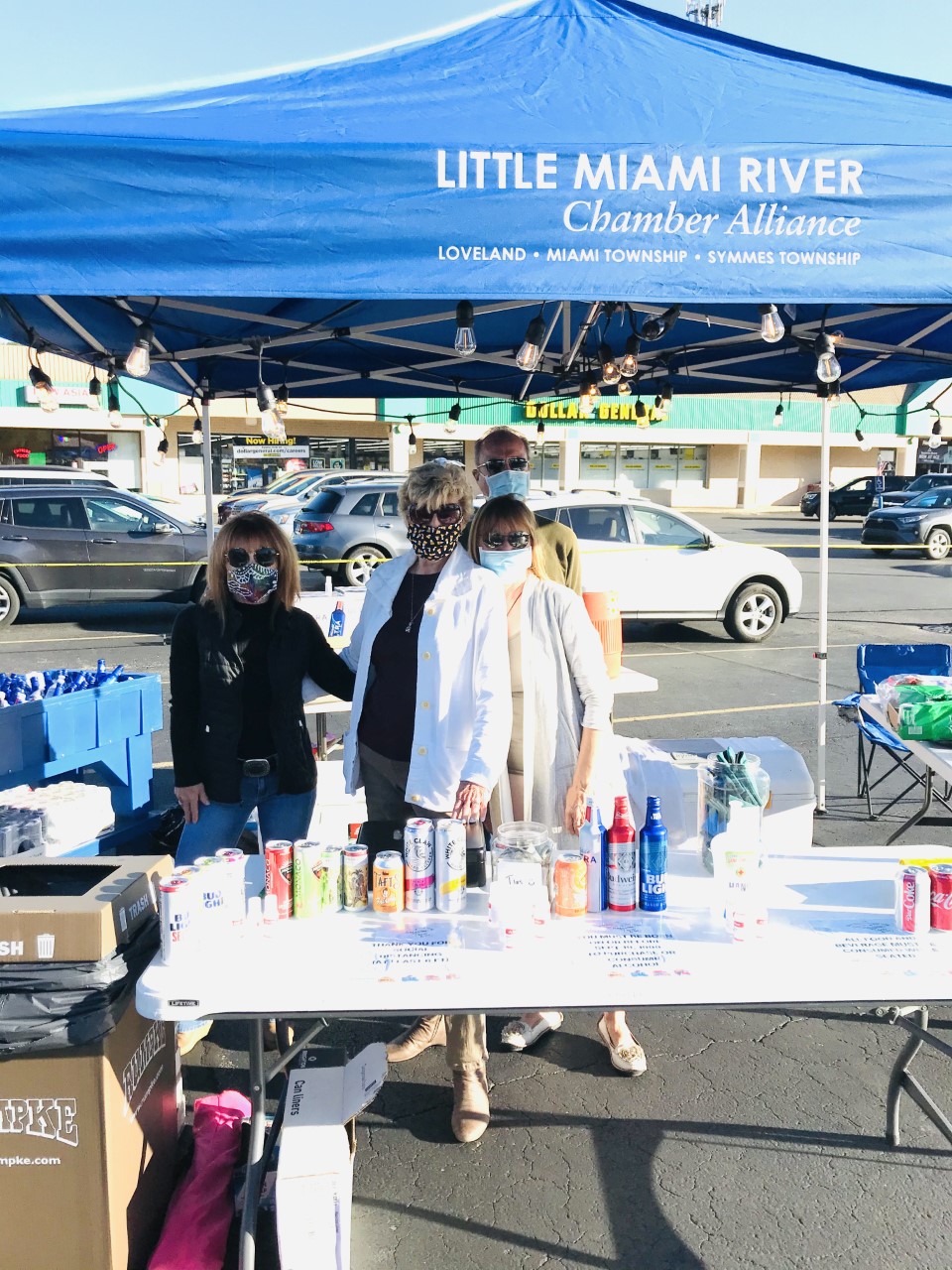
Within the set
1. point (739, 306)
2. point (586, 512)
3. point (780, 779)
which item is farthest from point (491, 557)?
point (586, 512)

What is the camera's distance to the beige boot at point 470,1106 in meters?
2.93

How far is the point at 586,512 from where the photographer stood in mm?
11094

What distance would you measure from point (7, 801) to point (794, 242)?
3.57 meters

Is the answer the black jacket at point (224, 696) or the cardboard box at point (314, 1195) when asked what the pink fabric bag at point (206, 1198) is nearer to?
the cardboard box at point (314, 1195)

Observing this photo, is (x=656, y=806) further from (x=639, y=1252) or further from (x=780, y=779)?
(x=780, y=779)

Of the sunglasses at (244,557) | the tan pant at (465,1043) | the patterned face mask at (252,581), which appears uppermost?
the sunglasses at (244,557)

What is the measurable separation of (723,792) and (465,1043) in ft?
3.65

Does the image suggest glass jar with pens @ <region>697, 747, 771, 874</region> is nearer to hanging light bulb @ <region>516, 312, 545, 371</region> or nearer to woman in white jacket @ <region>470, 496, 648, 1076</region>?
woman in white jacket @ <region>470, 496, 648, 1076</region>

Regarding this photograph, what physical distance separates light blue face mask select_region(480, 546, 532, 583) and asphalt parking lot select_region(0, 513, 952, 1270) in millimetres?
1434

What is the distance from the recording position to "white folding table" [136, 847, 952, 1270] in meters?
2.19

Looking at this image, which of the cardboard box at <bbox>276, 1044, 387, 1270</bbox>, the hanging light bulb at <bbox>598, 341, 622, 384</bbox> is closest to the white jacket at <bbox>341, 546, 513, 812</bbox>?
the cardboard box at <bbox>276, 1044, 387, 1270</bbox>

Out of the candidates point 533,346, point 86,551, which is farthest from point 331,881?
point 86,551

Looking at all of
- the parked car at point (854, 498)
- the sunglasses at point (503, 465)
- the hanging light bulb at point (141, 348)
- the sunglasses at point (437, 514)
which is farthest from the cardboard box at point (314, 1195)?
the parked car at point (854, 498)

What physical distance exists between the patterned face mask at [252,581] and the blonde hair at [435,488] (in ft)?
Answer: 1.72
